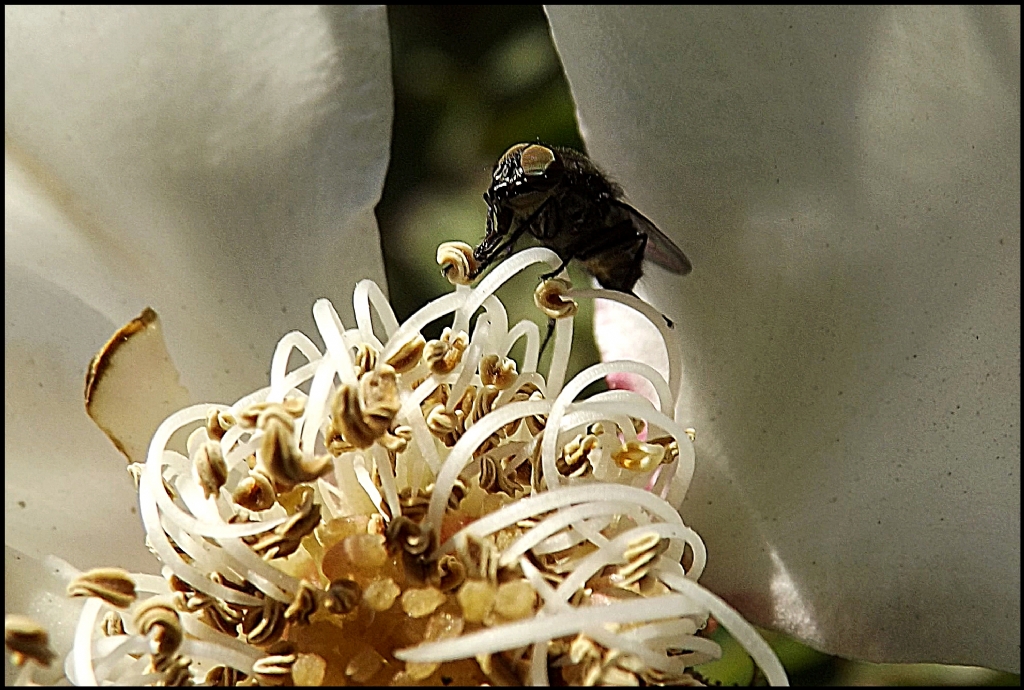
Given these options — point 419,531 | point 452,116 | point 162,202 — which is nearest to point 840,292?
point 419,531

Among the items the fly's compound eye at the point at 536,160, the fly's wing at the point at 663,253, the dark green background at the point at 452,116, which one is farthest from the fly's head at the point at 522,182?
the dark green background at the point at 452,116

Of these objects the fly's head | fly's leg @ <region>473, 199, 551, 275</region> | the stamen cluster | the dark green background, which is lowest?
the dark green background

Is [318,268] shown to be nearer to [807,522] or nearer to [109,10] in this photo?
[109,10]

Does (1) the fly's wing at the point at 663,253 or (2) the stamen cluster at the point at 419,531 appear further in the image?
(1) the fly's wing at the point at 663,253

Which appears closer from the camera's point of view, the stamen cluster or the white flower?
the stamen cluster

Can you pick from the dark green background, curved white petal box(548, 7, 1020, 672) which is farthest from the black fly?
the dark green background

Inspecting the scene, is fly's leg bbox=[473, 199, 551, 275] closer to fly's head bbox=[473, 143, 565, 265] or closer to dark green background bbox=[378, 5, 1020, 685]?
fly's head bbox=[473, 143, 565, 265]

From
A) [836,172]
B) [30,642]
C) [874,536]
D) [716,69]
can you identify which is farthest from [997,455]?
[30,642]

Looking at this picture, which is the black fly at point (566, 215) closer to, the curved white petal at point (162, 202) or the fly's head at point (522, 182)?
the fly's head at point (522, 182)
